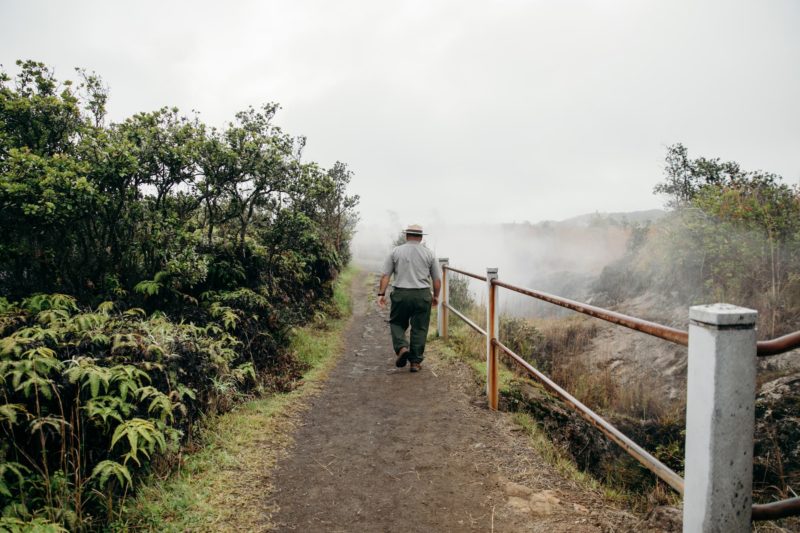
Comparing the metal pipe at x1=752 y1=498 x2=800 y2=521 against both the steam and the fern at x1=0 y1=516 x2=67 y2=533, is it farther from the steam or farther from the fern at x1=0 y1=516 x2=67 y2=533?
the steam

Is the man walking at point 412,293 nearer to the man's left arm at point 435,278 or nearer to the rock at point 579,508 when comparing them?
the man's left arm at point 435,278

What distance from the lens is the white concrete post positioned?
5.15ft

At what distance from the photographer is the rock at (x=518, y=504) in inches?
119

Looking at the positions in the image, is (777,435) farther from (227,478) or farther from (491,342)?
(227,478)

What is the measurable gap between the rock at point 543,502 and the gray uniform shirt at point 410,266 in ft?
11.4

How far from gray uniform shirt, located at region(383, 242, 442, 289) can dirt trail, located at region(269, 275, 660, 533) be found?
4.83 feet

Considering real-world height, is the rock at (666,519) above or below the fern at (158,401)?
below

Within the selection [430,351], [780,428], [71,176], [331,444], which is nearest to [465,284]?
[430,351]

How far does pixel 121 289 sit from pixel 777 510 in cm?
570

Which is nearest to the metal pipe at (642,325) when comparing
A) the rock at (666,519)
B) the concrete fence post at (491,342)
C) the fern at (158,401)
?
the rock at (666,519)

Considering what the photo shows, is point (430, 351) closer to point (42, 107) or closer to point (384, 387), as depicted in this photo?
point (384, 387)

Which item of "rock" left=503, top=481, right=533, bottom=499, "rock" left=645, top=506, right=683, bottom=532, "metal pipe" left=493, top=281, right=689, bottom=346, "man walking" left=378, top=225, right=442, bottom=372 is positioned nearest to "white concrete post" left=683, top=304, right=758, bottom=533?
"metal pipe" left=493, top=281, right=689, bottom=346

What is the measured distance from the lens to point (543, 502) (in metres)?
3.11

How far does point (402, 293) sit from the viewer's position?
6.38 metres
